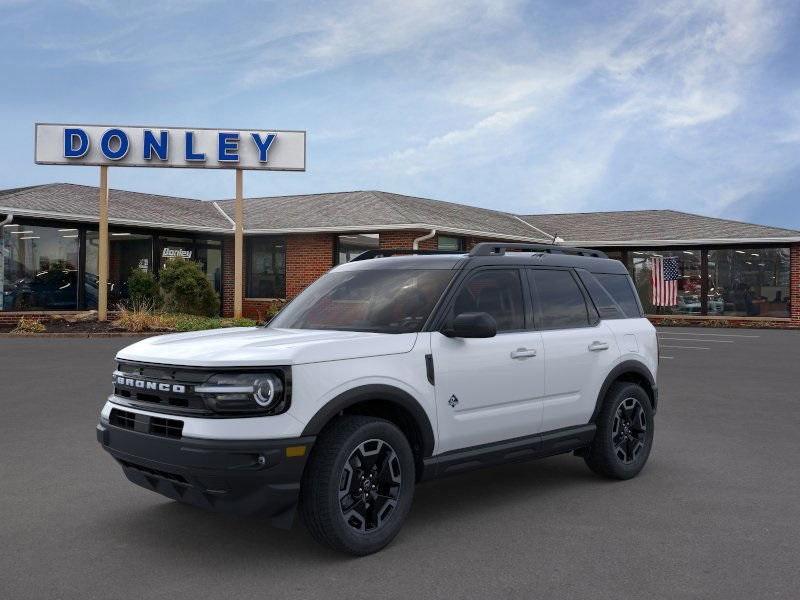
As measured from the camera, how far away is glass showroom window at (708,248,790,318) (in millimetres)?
28922

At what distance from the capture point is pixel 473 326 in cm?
496

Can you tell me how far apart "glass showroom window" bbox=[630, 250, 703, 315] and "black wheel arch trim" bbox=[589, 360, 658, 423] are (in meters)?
23.8

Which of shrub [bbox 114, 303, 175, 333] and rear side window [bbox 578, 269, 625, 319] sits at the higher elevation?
rear side window [bbox 578, 269, 625, 319]

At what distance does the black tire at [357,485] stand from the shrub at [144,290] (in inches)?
836

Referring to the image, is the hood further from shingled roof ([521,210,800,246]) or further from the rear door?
shingled roof ([521,210,800,246])

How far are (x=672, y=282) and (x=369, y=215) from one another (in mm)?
12043

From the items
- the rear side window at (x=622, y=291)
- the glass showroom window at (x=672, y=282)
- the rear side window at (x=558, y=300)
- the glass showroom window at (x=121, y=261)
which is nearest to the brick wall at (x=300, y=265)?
the glass showroom window at (x=121, y=261)

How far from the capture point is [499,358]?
546 centimetres

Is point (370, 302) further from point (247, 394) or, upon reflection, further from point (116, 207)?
point (116, 207)

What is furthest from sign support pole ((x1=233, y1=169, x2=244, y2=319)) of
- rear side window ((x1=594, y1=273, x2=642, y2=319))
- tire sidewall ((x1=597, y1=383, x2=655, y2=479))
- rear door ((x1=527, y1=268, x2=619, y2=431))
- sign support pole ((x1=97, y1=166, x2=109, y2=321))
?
rear door ((x1=527, y1=268, x2=619, y2=431))

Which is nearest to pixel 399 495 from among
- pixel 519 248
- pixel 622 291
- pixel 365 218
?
pixel 519 248

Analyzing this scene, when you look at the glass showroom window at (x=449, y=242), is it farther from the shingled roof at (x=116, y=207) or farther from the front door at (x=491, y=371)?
the front door at (x=491, y=371)

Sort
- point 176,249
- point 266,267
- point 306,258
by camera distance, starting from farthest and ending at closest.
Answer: point 266,267 → point 176,249 → point 306,258

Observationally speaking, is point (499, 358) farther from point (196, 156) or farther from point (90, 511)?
point (196, 156)
